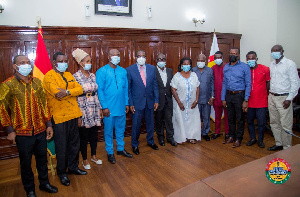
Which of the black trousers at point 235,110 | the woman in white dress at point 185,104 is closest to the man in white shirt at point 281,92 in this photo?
the black trousers at point 235,110

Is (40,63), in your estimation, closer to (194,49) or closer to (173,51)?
(173,51)

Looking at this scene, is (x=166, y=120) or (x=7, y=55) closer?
(x=7, y=55)

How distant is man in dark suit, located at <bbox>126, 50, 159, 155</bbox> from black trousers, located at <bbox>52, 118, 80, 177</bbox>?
3.23 feet

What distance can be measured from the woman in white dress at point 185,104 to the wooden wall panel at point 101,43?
1093mm

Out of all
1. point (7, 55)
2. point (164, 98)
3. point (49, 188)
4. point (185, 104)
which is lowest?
point (49, 188)

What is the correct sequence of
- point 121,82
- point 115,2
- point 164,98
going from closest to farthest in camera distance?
1. point 121,82
2. point 164,98
3. point 115,2

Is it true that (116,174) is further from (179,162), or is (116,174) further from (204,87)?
(204,87)

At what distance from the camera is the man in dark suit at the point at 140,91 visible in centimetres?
339

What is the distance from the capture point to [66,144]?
2.63 meters

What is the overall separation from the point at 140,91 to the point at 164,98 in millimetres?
510

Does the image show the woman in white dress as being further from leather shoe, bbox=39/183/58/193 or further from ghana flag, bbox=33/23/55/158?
leather shoe, bbox=39/183/58/193

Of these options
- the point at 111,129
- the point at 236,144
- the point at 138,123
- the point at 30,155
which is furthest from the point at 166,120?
the point at 30,155

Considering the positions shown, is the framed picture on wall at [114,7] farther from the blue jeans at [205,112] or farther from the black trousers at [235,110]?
the black trousers at [235,110]

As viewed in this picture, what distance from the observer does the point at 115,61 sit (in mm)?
3104
